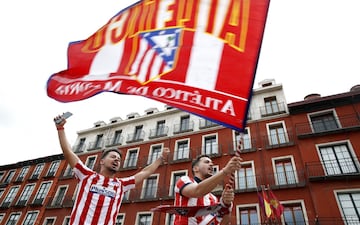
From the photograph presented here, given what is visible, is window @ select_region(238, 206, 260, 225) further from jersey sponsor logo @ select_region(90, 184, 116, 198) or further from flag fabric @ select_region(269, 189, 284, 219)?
jersey sponsor logo @ select_region(90, 184, 116, 198)

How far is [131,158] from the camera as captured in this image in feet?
77.4

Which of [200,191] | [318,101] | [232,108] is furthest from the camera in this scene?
[318,101]

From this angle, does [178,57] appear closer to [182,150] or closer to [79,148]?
[182,150]

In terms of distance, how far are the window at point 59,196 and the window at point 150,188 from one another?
9.76m

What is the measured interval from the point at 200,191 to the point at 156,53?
8.26ft

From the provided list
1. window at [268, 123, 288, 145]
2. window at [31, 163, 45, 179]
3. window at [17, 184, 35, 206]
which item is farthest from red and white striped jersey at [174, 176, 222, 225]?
window at [31, 163, 45, 179]

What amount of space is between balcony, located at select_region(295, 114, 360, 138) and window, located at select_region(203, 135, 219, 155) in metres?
6.62

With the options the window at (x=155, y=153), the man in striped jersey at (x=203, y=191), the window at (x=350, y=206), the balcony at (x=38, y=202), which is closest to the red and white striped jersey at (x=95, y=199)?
the man in striped jersey at (x=203, y=191)

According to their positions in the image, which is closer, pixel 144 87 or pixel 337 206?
pixel 144 87

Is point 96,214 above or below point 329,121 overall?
below

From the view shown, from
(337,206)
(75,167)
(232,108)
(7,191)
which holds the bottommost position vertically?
(75,167)

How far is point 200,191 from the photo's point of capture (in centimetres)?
229

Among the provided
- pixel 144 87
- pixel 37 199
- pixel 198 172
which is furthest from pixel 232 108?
pixel 37 199

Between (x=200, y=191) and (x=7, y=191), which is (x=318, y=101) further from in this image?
(x=7, y=191)
